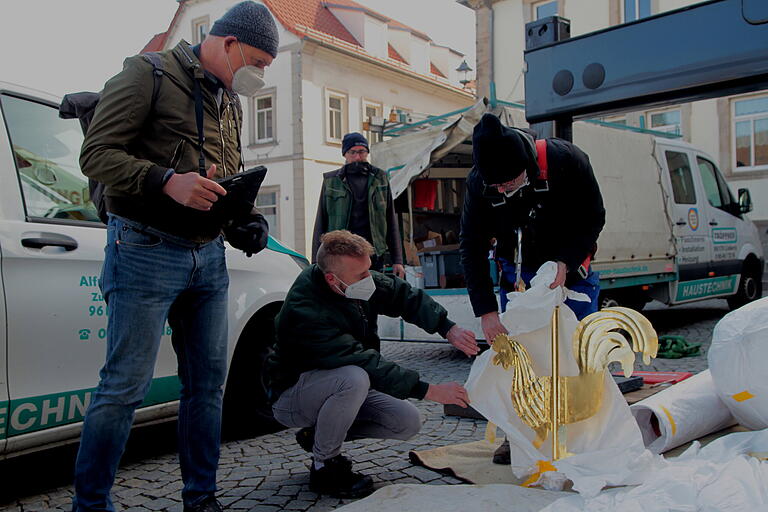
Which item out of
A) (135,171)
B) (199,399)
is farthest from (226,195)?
(199,399)

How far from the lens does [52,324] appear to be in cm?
282

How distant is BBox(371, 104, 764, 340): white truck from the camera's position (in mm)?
7066

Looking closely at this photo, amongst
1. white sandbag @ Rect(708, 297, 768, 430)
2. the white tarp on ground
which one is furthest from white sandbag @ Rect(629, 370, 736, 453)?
the white tarp on ground

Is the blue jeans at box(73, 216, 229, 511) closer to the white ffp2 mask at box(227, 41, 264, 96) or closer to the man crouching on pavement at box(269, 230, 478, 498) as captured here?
the man crouching on pavement at box(269, 230, 478, 498)

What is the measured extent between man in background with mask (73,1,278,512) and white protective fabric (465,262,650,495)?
1.06 metres

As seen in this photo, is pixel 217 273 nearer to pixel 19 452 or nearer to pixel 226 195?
pixel 226 195

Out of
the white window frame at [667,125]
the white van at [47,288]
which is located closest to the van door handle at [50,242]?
the white van at [47,288]

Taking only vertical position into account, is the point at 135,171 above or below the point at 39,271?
above

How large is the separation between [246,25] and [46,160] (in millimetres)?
1257

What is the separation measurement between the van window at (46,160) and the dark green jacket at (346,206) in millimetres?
2620

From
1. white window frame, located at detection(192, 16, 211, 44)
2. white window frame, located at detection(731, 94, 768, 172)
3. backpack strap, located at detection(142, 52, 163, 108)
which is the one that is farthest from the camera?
white window frame, located at detection(192, 16, 211, 44)

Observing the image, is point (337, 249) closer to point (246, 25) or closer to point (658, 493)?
point (246, 25)

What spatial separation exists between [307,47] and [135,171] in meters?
22.3

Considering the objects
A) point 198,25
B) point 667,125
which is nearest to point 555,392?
point 667,125
